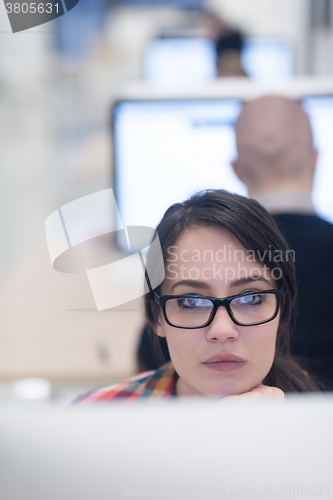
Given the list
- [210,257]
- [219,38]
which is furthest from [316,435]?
[219,38]

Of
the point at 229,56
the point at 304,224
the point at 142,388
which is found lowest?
the point at 142,388

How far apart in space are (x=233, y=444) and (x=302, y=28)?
2102mm

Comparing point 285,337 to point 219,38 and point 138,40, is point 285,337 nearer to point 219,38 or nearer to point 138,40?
point 219,38

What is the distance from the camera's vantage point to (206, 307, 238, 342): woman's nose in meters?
0.36

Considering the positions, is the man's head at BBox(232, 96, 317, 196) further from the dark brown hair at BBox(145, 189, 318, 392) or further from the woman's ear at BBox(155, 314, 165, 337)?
the woman's ear at BBox(155, 314, 165, 337)

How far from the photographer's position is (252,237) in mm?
403

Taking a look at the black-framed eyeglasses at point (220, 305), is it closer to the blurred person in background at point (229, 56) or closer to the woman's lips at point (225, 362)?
the woman's lips at point (225, 362)

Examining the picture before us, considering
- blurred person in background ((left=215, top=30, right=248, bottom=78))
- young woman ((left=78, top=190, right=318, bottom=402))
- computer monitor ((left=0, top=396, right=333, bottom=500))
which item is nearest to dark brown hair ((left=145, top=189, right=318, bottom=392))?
young woman ((left=78, top=190, right=318, bottom=402))

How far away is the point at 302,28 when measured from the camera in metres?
1.98

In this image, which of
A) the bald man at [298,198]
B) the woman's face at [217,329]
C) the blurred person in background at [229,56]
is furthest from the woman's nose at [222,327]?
the blurred person in background at [229,56]

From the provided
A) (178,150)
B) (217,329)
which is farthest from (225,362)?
(178,150)

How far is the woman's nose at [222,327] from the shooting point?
355mm

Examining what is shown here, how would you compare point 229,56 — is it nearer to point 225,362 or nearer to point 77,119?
point 77,119

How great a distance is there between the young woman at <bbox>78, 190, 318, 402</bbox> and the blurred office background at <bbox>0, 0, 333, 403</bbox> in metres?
0.08
